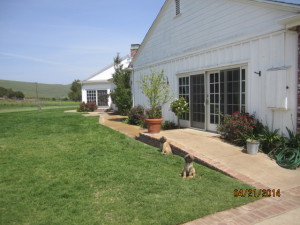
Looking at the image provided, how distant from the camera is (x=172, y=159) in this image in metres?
5.45

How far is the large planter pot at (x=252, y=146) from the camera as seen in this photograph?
16.9ft

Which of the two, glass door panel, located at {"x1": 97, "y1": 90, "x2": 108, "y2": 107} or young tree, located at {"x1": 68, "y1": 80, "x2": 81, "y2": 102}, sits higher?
young tree, located at {"x1": 68, "y1": 80, "x2": 81, "y2": 102}

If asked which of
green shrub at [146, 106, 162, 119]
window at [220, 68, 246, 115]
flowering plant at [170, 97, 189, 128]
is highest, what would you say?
window at [220, 68, 246, 115]

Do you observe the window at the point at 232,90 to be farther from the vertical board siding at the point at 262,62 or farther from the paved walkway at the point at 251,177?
the paved walkway at the point at 251,177

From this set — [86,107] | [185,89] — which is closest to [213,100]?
[185,89]

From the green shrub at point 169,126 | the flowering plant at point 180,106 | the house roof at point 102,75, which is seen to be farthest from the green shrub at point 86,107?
the flowering plant at point 180,106

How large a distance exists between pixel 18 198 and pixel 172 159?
3.28 meters

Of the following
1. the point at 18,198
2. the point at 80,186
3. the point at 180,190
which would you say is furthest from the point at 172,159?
the point at 18,198

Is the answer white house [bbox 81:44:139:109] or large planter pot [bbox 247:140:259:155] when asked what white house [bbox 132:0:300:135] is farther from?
white house [bbox 81:44:139:109]

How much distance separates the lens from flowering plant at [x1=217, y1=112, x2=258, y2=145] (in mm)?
5680

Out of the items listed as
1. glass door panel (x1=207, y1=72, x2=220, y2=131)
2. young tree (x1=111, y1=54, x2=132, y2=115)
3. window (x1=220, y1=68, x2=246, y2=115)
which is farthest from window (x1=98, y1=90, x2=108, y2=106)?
window (x1=220, y1=68, x2=246, y2=115)

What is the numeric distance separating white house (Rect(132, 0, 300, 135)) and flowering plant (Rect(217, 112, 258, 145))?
33 cm

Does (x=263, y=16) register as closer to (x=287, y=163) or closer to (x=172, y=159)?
(x=287, y=163)

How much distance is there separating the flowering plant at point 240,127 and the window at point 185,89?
9.34 ft
